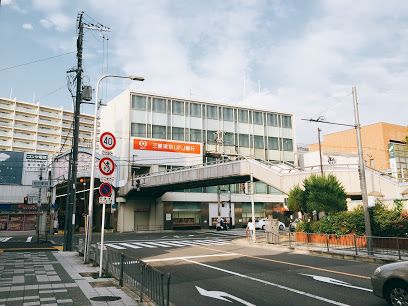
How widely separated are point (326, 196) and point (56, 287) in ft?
61.6

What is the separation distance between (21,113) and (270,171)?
89.1 m

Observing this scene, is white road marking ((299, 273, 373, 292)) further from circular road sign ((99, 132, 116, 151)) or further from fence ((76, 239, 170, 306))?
circular road sign ((99, 132, 116, 151))

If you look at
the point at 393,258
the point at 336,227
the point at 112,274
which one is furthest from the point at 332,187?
the point at 112,274

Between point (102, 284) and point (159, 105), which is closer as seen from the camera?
point (102, 284)

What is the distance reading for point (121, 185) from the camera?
4675 cm

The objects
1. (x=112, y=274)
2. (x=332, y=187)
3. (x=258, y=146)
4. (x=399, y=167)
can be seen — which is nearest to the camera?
→ (x=112, y=274)

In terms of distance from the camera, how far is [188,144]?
5253cm

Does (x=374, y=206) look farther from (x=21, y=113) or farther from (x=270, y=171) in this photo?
(x=21, y=113)

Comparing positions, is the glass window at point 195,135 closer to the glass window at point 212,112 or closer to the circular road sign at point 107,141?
the glass window at point 212,112

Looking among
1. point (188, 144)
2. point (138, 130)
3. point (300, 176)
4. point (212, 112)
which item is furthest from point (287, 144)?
point (300, 176)

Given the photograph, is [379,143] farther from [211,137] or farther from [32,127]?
[32,127]

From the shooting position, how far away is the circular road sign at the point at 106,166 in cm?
1195

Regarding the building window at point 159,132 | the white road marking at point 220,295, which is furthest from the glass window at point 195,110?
the white road marking at point 220,295

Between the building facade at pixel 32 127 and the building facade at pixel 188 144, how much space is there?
4276 cm
